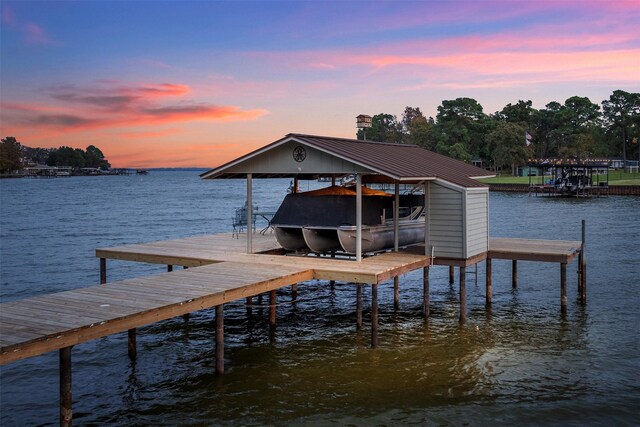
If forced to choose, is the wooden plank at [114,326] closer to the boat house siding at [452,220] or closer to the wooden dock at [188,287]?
the wooden dock at [188,287]

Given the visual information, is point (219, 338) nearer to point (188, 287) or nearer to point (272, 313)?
point (188, 287)

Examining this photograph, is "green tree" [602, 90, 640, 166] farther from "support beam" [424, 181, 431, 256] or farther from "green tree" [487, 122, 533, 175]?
"support beam" [424, 181, 431, 256]

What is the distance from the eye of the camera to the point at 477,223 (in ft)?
61.5

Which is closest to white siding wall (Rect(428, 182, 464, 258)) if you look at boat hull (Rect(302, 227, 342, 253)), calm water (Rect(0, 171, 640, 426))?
calm water (Rect(0, 171, 640, 426))

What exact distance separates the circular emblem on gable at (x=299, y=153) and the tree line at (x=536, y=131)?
101932mm

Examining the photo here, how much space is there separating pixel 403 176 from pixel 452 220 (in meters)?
2.64

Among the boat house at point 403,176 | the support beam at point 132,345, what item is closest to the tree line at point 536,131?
the boat house at point 403,176

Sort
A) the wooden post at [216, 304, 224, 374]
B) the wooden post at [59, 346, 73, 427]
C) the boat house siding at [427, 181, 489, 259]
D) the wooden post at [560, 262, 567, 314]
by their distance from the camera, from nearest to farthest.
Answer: the wooden post at [59, 346, 73, 427]
the wooden post at [216, 304, 224, 374]
the boat house siding at [427, 181, 489, 259]
the wooden post at [560, 262, 567, 314]

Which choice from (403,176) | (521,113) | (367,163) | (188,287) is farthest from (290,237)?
(521,113)

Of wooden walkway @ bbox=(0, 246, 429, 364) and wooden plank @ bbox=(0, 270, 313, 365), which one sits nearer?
wooden plank @ bbox=(0, 270, 313, 365)

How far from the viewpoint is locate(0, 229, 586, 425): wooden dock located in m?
10.3

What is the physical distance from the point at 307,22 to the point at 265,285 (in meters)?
24.8

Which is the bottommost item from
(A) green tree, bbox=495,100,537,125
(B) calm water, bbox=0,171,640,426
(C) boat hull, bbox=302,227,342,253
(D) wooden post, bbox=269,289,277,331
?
(B) calm water, bbox=0,171,640,426

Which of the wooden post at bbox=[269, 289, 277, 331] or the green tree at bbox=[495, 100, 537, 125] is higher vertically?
the green tree at bbox=[495, 100, 537, 125]
